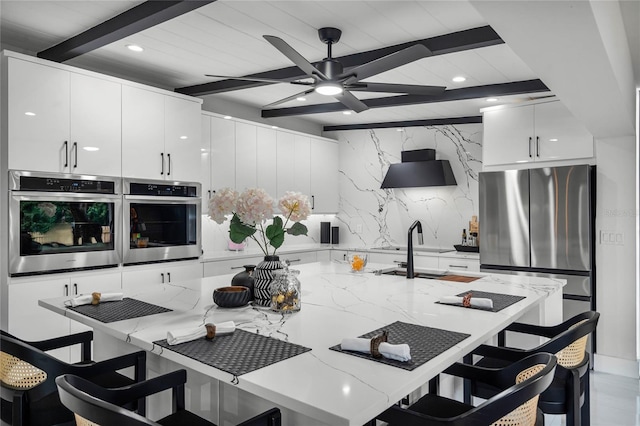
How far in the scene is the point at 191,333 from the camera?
1.49m

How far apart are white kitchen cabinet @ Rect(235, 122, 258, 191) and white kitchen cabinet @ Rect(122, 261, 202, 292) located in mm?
1108

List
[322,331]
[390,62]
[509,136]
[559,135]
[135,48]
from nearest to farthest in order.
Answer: [322,331], [390,62], [135,48], [559,135], [509,136]

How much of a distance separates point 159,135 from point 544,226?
3.53m

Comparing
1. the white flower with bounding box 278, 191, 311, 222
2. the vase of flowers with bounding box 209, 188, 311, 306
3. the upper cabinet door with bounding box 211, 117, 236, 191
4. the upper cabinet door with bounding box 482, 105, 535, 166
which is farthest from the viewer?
the upper cabinet door with bounding box 211, 117, 236, 191

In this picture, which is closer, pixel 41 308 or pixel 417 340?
pixel 417 340

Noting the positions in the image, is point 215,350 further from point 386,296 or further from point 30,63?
point 30,63

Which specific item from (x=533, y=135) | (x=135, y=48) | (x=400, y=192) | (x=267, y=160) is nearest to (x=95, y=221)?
(x=135, y=48)

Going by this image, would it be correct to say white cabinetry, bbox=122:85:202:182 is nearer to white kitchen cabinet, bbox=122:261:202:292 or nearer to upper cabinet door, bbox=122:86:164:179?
upper cabinet door, bbox=122:86:164:179

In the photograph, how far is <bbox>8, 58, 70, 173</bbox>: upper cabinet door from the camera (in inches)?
118

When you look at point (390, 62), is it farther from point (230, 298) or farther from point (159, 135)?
point (159, 135)

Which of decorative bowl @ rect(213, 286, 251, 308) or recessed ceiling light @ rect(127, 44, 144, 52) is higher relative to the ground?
recessed ceiling light @ rect(127, 44, 144, 52)

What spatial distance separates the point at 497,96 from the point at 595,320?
2629 millimetres

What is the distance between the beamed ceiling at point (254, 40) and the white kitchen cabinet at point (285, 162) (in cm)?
101

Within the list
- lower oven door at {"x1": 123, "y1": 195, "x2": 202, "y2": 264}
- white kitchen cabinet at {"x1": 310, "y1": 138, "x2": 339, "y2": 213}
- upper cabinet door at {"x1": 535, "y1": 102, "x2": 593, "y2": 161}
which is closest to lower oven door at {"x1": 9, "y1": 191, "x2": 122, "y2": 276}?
lower oven door at {"x1": 123, "y1": 195, "x2": 202, "y2": 264}
